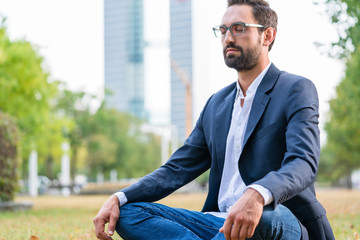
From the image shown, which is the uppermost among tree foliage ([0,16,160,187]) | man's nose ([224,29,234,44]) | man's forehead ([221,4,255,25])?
man's forehead ([221,4,255,25])

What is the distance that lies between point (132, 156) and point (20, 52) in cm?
3643

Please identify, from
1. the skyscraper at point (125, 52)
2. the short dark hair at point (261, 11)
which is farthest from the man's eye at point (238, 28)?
the skyscraper at point (125, 52)

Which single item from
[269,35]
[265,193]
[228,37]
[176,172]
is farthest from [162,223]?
[269,35]

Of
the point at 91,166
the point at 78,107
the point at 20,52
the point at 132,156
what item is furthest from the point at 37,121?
the point at 132,156

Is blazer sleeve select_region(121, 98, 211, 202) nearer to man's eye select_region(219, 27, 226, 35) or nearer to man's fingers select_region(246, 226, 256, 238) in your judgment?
man's eye select_region(219, 27, 226, 35)

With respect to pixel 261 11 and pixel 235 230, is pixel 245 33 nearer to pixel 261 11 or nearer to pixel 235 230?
pixel 261 11

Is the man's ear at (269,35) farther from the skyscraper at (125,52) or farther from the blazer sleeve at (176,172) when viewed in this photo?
the skyscraper at (125,52)

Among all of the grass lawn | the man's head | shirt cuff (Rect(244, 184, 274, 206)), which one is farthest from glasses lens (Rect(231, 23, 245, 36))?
the grass lawn

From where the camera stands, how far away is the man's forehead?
2.88 meters

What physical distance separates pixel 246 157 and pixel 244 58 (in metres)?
0.60

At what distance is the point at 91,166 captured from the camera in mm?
48438

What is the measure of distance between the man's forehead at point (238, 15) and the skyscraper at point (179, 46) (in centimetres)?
15227

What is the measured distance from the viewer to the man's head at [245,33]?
9.42 feet

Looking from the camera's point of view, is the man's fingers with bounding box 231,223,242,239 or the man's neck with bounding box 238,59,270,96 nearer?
the man's fingers with bounding box 231,223,242,239
